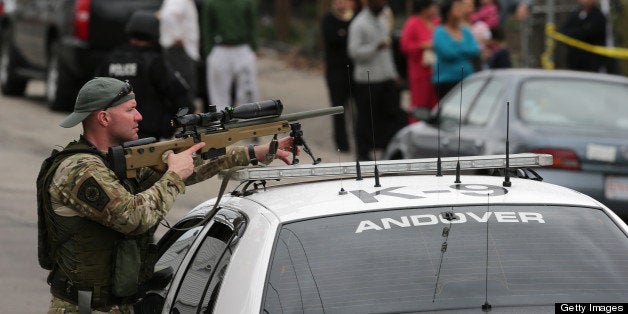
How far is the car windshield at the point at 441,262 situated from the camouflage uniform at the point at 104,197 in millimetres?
660

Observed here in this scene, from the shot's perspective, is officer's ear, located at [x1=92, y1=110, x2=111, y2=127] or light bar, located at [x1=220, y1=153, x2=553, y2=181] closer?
light bar, located at [x1=220, y1=153, x2=553, y2=181]

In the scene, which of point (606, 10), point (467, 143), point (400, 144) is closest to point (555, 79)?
point (467, 143)

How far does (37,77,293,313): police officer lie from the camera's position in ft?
16.8

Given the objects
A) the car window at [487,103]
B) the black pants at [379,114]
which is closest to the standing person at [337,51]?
the black pants at [379,114]

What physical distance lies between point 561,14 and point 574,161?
33.2 feet

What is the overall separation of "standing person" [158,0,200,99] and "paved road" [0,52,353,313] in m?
1.16

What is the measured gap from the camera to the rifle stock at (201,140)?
5352mm

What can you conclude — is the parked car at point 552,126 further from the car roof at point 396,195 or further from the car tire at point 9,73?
the car tire at point 9,73

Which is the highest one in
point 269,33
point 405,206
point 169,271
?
point 405,206

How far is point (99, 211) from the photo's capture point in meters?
5.08

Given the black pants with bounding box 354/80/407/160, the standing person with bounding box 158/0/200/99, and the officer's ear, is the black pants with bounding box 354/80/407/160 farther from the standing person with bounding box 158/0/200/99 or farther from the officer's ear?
the officer's ear

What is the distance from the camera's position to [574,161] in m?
10.2

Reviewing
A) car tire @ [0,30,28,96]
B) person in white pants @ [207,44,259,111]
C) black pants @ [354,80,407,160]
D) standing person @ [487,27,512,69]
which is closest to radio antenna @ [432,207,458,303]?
black pants @ [354,80,407,160]

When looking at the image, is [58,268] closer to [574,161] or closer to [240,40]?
[574,161]
